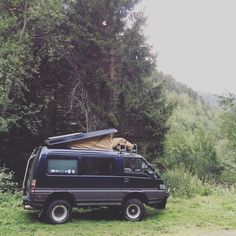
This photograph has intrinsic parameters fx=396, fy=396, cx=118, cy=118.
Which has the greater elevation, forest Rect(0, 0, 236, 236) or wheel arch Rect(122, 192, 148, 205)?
forest Rect(0, 0, 236, 236)

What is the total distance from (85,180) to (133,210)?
1.69 m

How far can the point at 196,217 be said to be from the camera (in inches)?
464

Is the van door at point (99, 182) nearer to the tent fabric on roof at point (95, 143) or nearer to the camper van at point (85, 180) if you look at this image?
the camper van at point (85, 180)

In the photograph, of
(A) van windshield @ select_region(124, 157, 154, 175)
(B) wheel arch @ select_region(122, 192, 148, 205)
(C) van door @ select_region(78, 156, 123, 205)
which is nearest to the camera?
(C) van door @ select_region(78, 156, 123, 205)

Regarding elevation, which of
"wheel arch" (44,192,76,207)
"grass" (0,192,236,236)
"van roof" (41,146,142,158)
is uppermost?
"van roof" (41,146,142,158)

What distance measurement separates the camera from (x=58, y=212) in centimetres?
1069

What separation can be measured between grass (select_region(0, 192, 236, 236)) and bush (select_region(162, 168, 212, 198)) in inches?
70.9

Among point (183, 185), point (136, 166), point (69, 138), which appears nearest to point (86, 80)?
point (183, 185)

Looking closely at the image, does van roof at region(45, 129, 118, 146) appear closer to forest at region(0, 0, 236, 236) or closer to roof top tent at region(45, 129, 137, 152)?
roof top tent at region(45, 129, 137, 152)

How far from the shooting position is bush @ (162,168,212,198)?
15693 millimetres

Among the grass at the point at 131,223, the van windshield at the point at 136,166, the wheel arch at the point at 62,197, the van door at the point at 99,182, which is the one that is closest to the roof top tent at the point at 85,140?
the van door at the point at 99,182

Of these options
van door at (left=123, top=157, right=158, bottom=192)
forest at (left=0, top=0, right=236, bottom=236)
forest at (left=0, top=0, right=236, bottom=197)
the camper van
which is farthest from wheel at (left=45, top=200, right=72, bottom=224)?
forest at (left=0, top=0, right=236, bottom=197)

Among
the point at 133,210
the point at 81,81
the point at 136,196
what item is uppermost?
the point at 81,81

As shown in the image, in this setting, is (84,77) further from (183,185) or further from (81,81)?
(183,185)
